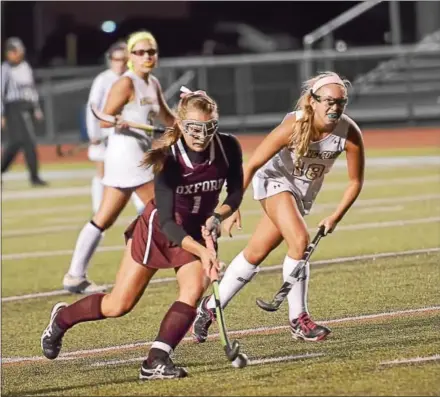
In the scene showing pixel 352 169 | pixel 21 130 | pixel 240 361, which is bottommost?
pixel 240 361

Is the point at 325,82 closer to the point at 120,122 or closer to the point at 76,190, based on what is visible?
the point at 120,122

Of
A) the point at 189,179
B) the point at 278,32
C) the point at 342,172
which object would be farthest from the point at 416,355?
the point at 278,32

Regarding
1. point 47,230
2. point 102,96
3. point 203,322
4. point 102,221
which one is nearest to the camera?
point 203,322

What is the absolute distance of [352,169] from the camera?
855 cm

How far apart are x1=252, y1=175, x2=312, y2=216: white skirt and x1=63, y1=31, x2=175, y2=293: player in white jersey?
241cm

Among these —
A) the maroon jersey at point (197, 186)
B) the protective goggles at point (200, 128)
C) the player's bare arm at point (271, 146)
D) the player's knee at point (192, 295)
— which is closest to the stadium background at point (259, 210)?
the player's knee at point (192, 295)

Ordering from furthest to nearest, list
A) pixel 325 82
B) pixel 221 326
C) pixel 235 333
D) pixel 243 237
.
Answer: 1. pixel 243 237
2. pixel 235 333
3. pixel 325 82
4. pixel 221 326

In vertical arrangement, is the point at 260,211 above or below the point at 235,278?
below

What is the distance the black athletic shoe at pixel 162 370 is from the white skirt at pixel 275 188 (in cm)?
173

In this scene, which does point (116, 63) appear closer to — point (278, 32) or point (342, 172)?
point (342, 172)

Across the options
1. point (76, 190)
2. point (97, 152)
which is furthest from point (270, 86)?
point (97, 152)

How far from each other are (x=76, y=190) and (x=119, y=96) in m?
10.5

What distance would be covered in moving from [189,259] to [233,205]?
39 cm

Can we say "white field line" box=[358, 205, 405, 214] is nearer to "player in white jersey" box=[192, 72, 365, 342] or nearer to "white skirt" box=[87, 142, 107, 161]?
"white skirt" box=[87, 142, 107, 161]
